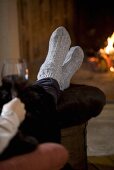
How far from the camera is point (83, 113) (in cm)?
139

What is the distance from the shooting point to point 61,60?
157 centimetres

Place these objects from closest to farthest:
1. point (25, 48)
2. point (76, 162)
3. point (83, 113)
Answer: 1. point (83, 113)
2. point (76, 162)
3. point (25, 48)

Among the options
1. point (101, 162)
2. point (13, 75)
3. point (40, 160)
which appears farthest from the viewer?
point (101, 162)

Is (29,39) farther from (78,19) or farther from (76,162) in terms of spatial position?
(76,162)

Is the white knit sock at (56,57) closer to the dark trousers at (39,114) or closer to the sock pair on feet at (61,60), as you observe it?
the sock pair on feet at (61,60)

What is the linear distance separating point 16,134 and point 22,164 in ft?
0.27

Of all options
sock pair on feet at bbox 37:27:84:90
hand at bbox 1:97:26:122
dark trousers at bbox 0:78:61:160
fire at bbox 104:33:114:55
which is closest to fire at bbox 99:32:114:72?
fire at bbox 104:33:114:55

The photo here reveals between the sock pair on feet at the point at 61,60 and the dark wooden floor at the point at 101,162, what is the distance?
0.44 m

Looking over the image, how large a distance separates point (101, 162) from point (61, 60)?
1.88 feet

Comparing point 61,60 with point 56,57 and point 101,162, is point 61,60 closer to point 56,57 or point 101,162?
point 56,57

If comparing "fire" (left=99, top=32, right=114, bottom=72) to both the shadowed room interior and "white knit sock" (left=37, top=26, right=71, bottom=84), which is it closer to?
the shadowed room interior

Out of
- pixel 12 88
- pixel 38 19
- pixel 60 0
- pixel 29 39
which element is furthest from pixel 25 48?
pixel 12 88

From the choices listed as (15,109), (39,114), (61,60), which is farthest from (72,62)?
(15,109)

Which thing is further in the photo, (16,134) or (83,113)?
(83,113)
